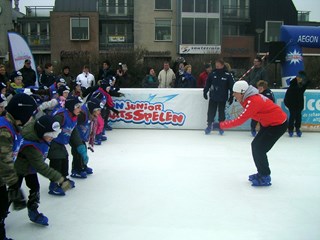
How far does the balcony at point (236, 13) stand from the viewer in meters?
34.0

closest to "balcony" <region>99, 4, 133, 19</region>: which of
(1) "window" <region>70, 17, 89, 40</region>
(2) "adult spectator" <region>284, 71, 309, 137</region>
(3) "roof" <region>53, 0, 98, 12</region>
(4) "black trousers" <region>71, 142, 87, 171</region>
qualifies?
(3) "roof" <region>53, 0, 98, 12</region>

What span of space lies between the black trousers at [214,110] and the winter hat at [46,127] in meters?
5.97

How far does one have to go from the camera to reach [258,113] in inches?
195

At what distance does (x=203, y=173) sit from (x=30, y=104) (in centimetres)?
308

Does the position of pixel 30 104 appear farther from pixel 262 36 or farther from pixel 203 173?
pixel 262 36

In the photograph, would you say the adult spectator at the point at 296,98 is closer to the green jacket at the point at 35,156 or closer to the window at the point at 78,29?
the green jacket at the point at 35,156

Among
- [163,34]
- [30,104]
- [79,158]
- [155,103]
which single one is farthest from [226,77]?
[163,34]

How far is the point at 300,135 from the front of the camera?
886cm

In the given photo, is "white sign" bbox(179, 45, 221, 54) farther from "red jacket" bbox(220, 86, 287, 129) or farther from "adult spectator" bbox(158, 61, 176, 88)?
"red jacket" bbox(220, 86, 287, 129)

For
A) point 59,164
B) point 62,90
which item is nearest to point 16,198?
point 59,164

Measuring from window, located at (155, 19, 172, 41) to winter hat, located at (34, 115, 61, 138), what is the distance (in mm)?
29821

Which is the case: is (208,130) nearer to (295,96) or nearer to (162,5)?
(295,96)

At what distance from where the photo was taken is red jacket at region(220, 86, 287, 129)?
4.87 metres

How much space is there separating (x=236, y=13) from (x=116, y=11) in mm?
10283
